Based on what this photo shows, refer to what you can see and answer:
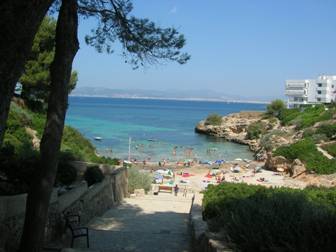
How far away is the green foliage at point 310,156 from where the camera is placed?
96.8ft

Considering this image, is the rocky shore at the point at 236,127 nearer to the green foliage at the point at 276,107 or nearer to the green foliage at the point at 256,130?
the green foliage at the point at 256,130

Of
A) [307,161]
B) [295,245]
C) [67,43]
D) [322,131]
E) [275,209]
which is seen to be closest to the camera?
[295,245]

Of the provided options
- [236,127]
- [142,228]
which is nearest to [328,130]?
[236,127]

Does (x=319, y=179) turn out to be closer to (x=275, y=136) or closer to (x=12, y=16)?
(x=275, y=136)

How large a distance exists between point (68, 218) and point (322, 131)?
3740 centimetres

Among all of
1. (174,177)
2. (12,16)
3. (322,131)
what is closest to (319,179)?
(174,177)

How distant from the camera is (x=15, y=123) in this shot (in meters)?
20.4

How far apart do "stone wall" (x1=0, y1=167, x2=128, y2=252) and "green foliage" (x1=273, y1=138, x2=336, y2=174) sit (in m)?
16.4

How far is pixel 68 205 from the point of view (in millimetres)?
9898

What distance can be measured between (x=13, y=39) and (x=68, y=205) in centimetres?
648

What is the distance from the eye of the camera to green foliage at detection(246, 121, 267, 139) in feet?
210

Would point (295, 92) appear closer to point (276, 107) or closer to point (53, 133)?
point (276, 107)

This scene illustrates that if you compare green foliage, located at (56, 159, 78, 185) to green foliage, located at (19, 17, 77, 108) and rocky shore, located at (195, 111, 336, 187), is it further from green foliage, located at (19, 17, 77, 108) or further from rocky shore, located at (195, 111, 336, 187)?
rocky shore, located at (195, 111, 336, 187)

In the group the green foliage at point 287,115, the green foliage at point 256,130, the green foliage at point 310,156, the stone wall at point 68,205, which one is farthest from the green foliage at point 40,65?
the green foliage at point 256,130
